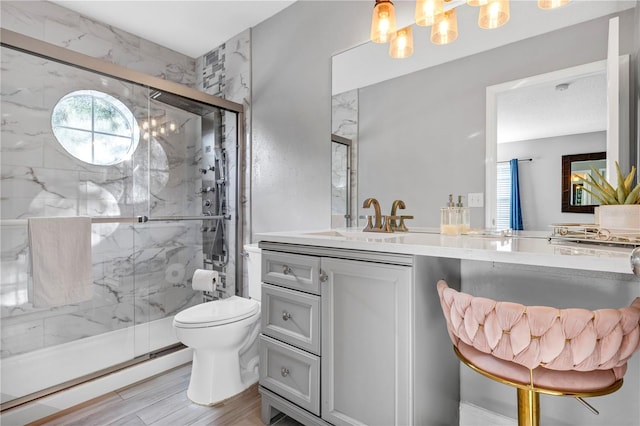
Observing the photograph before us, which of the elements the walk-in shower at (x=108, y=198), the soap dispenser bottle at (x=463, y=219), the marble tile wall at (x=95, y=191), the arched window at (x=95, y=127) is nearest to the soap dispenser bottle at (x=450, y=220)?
the soap dispenser bottle at (x=463, y=219)

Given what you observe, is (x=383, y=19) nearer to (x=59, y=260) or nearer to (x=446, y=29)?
(x=446, y=29)

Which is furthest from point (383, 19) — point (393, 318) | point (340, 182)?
point (393, 318)

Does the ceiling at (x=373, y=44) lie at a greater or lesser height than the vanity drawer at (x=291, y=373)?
greater

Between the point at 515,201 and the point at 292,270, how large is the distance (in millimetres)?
995

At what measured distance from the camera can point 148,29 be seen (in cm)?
262

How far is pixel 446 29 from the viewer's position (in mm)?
1517

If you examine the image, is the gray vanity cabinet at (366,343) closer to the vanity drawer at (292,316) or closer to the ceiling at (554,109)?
the vanity drawer at (292,316)

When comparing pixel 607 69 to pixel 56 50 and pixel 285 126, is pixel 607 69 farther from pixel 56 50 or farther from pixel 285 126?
pixel 56 50

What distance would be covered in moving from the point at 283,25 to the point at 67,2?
4.89 feet

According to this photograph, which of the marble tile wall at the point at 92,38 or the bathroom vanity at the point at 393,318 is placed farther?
the marble tile wall at the point at 92,38

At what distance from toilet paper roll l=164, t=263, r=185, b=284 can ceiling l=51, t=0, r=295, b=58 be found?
1863 millimetres

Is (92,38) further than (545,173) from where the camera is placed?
Yes

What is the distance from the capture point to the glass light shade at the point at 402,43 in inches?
66.4

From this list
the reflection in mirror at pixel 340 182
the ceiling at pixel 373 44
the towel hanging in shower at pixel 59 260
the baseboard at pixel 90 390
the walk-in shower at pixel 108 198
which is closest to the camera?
the ceiling at pixel 373 44
